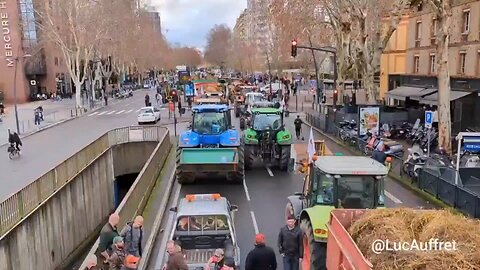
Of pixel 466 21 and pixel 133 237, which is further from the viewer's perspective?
pixel 466 21

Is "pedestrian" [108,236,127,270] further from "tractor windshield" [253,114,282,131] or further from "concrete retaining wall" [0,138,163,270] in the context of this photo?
"tractor windshield" [253,114,282,131]

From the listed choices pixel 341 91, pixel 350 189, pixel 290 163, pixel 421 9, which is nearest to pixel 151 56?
pixel 341 91

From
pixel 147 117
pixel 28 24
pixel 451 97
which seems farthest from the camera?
pixel 28 24

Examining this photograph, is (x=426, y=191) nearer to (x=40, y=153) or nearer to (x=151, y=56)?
(x=40, y=153)

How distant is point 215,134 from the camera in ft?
61.7

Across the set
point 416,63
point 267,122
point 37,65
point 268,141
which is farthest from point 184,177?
point 37,65

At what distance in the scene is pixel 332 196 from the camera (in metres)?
9.63

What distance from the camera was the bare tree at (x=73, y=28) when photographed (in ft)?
151

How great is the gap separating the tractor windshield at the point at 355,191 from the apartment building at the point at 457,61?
2202 cm

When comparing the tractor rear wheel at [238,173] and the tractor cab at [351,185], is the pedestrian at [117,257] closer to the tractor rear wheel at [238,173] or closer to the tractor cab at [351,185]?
the tractor cab at [351,185]

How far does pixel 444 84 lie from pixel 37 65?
6126 cm

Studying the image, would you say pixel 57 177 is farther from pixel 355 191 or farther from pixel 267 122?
pixel 355 191

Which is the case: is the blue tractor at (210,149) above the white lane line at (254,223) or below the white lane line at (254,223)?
above

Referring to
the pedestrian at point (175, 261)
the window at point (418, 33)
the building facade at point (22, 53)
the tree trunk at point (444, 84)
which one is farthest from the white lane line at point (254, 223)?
the building facade at point (22, 53)
